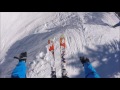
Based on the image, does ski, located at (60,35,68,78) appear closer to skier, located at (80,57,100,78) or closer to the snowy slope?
Answer: the snowy slope

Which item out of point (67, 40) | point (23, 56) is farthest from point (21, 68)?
point (67, 40)

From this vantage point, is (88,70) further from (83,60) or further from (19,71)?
(19,71)

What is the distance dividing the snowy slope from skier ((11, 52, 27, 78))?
9cm

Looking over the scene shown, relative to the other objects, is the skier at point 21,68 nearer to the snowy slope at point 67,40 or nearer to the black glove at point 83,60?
the snowy slope at point 67,40

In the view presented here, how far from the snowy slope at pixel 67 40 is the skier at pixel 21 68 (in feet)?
0.28

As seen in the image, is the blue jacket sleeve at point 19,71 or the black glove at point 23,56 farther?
the black glove at point 23,56

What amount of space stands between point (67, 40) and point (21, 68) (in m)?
0.86

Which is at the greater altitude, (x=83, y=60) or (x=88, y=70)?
(x=83, y=60)

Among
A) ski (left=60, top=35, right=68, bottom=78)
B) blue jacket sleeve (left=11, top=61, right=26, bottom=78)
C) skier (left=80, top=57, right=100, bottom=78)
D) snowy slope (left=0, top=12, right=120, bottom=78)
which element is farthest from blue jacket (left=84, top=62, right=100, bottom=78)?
blue jacket sleeve (left=11, top=61, right=26, bottom=78)

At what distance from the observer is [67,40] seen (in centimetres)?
556

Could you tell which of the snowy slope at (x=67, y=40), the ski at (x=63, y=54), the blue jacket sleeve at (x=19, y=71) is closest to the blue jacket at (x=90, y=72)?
the snowy slope at (x=67, y=40)

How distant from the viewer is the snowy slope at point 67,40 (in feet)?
17.3

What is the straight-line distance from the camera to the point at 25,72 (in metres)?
5.20
